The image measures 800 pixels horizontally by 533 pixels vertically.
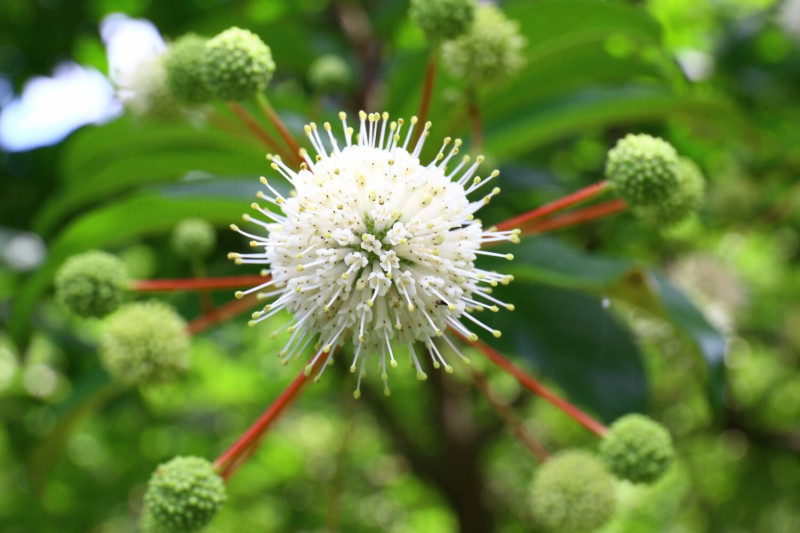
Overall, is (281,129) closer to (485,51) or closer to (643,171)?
(485,51)

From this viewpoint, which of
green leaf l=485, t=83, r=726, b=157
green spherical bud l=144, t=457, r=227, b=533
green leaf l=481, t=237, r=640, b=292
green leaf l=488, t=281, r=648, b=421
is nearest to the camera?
green spherical bud l=144, t=457, r=227, b=533

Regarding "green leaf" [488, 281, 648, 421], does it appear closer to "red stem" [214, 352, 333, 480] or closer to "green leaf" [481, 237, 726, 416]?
"green leaf" [481, 237, 726, 416]

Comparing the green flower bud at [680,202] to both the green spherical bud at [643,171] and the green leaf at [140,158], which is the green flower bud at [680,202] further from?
the green leaf at [140,158]

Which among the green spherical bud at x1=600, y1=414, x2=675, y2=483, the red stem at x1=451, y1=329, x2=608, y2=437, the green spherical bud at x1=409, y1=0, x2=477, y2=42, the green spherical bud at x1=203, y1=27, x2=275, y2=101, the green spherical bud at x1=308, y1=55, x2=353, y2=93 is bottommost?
the green spherical bud at x1=600, y1=414, x2=675, y2=483

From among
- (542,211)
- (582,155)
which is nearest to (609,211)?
(542,211)

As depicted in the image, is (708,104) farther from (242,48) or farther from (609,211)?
(242,48)

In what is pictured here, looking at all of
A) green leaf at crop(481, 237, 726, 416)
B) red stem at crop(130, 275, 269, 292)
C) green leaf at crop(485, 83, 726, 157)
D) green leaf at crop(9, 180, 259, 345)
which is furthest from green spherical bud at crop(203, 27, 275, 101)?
green leaf at crop(485, 83, 726, 157)
